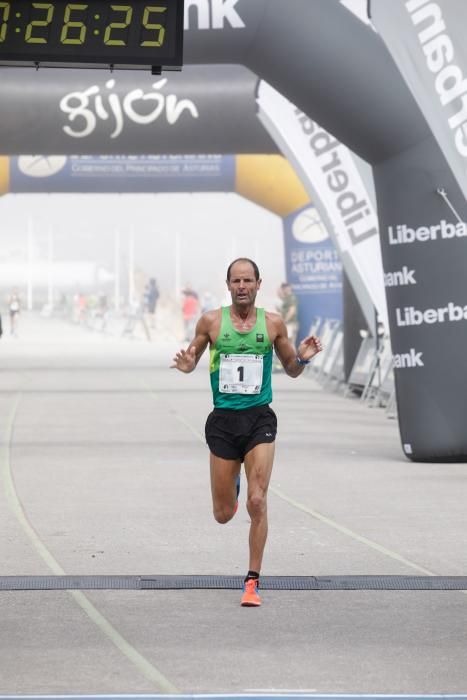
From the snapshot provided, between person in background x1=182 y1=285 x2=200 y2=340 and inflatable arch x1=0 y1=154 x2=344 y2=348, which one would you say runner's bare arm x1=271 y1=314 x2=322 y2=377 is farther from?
person in background x1=182 y1=285 x2=200 y2=340

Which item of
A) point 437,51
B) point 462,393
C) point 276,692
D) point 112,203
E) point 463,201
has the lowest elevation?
point 276,692

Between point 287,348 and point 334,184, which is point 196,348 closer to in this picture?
point 287,348

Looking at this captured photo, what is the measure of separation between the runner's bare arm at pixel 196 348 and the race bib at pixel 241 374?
150mm

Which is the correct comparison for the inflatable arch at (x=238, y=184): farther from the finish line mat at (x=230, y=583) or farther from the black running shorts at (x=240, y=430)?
the black running shorts at (x=240, y=430)

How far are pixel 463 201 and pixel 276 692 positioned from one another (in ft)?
31.2

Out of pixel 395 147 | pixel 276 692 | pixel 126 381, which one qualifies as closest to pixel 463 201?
pixel 395 147

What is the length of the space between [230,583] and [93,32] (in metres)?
4.05

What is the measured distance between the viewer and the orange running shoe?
329 inches

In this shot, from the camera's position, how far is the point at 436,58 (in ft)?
46.1

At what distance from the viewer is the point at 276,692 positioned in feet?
20.8

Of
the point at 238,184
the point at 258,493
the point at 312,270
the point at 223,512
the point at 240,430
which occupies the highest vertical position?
the point at 238,184

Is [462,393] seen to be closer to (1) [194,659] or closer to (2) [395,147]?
(2) [395,147]

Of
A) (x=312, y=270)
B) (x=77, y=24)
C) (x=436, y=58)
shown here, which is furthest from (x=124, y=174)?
(x=77, y=24)

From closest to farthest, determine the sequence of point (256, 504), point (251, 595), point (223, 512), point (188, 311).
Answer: point (251, 595)
point (256, 504)
point (223, 512)
point (188, 311)
